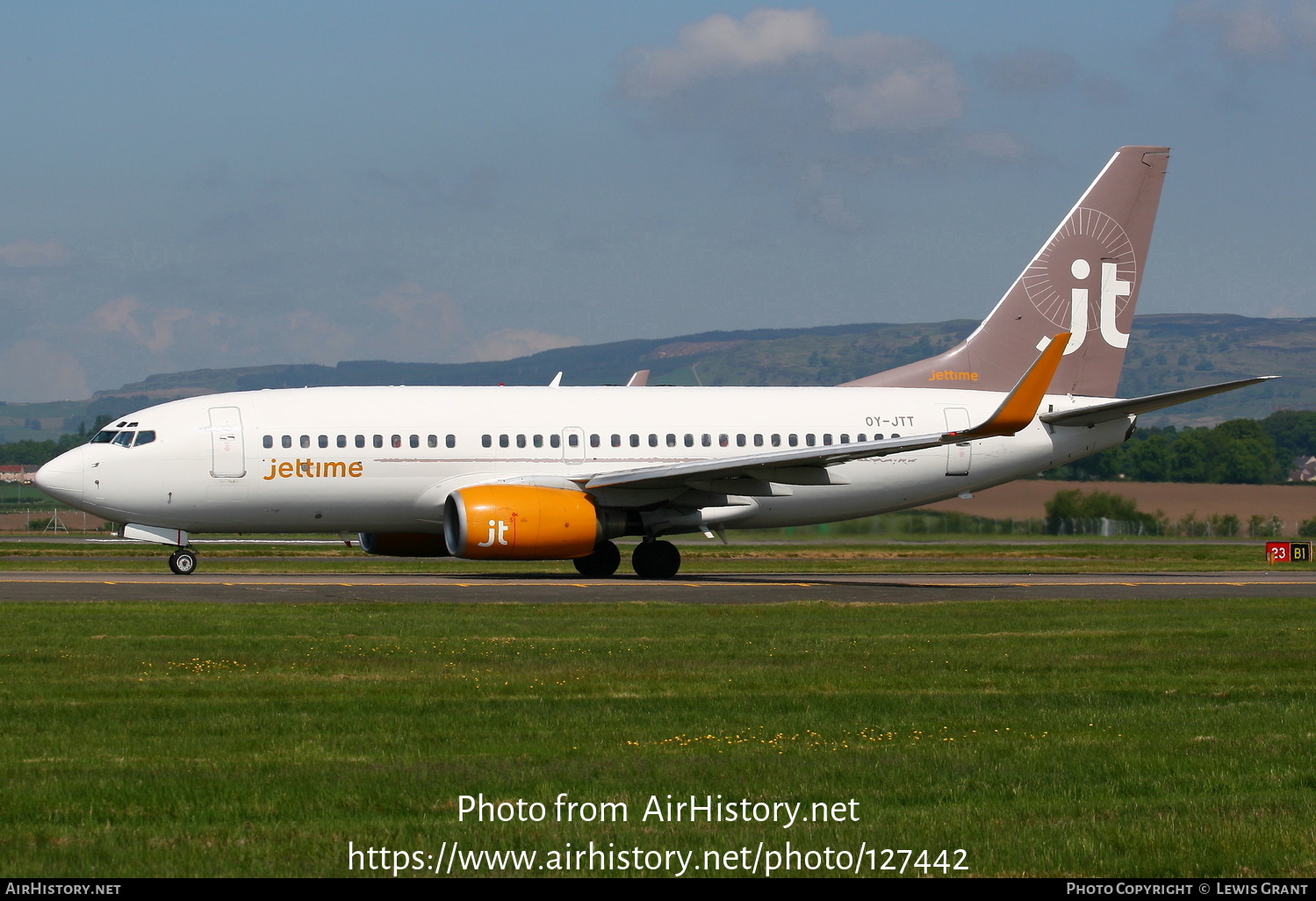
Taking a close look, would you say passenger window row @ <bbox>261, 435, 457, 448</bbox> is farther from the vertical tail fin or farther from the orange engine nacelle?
the vertical tail fin

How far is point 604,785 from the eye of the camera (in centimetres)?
927

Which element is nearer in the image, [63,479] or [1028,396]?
[1028,396]

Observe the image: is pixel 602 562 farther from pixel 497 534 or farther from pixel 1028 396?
pixel 1028 396

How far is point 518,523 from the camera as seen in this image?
93.7 feet

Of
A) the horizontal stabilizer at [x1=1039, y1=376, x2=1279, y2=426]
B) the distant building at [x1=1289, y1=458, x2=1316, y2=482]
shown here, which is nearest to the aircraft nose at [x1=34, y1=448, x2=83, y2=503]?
the horizontal stabilizer at [x1=1039, y1=376, x2=1279, y2=426]

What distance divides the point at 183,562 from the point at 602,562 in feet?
28.5

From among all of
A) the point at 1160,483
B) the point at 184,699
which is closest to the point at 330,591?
the point at 184,699

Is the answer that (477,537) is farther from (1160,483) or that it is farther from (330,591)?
(1160,483)

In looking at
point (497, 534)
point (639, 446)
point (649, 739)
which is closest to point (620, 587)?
point (497, 534)

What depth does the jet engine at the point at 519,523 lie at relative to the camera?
2842 cm

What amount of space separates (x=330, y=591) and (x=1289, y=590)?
17.3 metres

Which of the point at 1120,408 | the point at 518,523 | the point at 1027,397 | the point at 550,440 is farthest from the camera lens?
the point at 1120,408

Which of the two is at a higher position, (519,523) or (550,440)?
(550,440)

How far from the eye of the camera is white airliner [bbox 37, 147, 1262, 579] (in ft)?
96.5
